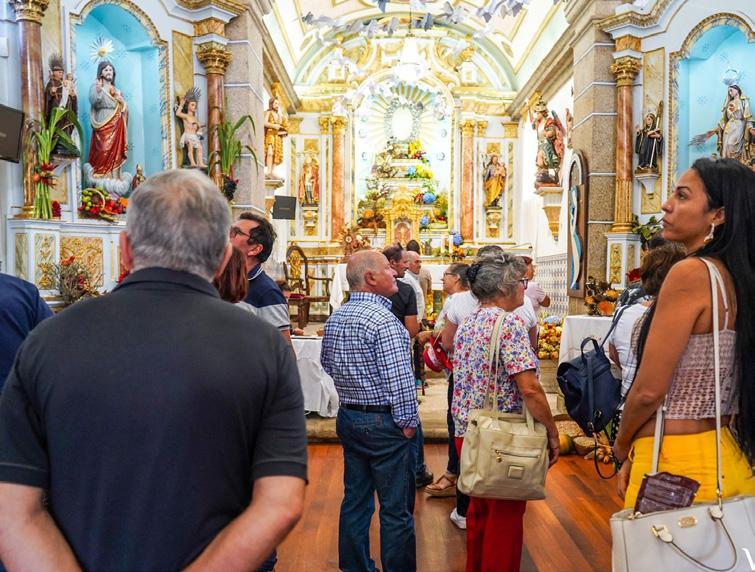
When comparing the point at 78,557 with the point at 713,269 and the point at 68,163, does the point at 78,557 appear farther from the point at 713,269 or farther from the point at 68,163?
the point at 68,163

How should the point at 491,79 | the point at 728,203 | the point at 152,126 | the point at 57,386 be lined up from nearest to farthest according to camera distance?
1. the point at 57,386
2. the point at 728,203
3. the point at 152,126
4. the point at 491,79

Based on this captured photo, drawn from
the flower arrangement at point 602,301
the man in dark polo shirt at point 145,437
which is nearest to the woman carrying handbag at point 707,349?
the man in dark polo shirt at point 145,437

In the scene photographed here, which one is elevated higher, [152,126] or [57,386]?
[152,126]

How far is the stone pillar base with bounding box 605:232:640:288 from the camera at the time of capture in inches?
351

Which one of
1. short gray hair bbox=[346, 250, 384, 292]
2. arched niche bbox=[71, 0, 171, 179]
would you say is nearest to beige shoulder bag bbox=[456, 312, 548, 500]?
short gray hair bbox=[346, 250, 384, 292]

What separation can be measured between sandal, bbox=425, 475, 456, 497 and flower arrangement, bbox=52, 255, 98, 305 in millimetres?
4125

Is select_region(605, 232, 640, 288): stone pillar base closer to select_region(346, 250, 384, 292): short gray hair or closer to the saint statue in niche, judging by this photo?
the saint statue in niche

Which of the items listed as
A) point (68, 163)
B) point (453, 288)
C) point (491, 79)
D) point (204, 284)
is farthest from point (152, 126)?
point (491, 79)

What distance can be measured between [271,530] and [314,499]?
3374 mm

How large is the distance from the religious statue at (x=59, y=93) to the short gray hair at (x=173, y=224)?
6.15 meters

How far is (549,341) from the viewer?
8117mm

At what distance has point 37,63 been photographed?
6.45m

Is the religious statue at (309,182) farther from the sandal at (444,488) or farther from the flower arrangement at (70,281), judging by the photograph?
the sandal at (444,488)

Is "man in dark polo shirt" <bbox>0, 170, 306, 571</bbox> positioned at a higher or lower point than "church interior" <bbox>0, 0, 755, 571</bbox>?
lower
